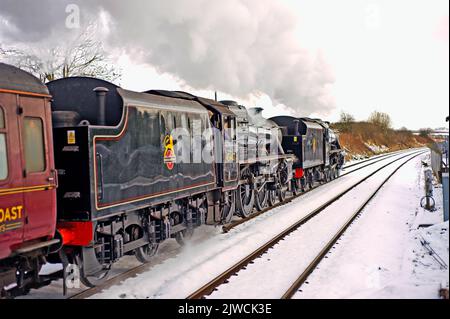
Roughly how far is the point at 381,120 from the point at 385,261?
283 ft

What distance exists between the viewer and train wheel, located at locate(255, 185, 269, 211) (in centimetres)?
1549

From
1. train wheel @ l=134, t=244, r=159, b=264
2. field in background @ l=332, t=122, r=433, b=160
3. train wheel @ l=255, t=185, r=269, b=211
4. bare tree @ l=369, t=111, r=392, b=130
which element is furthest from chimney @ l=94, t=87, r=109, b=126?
bare tree @ l=369, t=111, r=392, b=130

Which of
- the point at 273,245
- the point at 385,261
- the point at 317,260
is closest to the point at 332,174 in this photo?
the point at 273,245

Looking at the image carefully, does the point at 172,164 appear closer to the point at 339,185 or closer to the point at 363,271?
the point at 363,271

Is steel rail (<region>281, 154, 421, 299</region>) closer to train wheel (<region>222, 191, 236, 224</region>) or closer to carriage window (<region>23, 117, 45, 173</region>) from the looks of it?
train wheel (<region>222, 191, 236, 224</region>)

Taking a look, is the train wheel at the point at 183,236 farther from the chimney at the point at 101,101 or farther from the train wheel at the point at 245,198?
the chimney at the point at 101,101

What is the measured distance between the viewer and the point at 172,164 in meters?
9.18

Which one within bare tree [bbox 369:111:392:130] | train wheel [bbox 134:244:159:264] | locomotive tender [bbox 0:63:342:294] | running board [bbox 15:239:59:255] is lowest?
train wheel [bbox 134:244:159:264]

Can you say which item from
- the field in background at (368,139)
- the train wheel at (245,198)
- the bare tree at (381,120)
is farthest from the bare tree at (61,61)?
the bare tree at (381,120)

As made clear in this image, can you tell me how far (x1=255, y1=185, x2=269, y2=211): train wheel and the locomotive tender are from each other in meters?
3.39

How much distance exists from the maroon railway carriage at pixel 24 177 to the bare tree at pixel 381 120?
8800 cm

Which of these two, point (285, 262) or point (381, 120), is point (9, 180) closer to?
point (285, 262)

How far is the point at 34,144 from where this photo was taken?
6.15m
